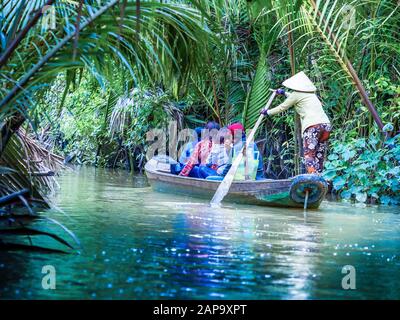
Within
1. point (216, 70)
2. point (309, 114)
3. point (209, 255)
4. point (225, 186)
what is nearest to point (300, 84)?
point (309, 114)

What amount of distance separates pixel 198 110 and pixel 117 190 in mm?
5176

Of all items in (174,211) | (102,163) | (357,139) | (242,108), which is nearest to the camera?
Result: (174,211)

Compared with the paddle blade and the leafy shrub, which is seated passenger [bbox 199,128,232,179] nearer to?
the paddle blade

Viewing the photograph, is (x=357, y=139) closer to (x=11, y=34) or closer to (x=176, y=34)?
(x=176, y=34)

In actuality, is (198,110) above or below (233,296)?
above

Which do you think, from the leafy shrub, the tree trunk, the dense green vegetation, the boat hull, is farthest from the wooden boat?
the tree trunk

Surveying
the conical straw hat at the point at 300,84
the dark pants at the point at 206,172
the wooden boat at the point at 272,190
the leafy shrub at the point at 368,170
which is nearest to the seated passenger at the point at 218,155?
the dark pants at the point at 206,172

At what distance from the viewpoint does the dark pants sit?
11.9 m

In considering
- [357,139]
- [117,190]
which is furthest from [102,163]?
[357,139]

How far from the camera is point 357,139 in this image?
12250mm

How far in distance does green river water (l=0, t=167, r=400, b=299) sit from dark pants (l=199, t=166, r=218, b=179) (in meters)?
1.79

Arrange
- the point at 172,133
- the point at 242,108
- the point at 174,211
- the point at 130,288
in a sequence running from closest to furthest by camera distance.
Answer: the point at 130,288 < the point at 174,211 < the point at 242,108 < the point at 172,133

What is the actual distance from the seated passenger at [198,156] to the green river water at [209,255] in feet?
6.58
